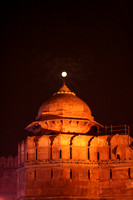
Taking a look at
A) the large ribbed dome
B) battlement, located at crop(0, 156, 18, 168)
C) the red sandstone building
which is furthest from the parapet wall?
battlement, located at crop(0, 156, 18, 168)

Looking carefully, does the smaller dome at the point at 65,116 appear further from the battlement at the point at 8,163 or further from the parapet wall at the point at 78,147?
the battlement at the point at 8,163

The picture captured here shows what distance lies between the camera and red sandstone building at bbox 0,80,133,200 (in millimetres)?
41500

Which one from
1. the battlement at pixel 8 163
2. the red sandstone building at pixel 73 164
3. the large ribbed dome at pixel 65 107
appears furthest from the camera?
the battlement at pixel 8 163

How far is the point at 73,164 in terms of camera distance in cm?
4206

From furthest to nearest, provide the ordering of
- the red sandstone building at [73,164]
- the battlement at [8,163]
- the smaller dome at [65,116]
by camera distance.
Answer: the battlement at [8,163], the smaller dome at [65,116], the red sandstone building at [73,164]

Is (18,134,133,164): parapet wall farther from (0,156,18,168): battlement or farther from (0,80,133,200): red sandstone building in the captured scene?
(0,156,18,168): battlement

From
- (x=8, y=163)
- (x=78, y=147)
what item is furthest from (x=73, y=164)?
(x=8, y=163)

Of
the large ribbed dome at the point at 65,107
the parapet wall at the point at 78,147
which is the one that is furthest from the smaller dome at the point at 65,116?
the parapet wall at the point at 78,147

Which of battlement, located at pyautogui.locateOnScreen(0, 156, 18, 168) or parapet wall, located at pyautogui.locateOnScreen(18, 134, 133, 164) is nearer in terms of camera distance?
parapet wall, located at pyautogui.locateOnScreen(18, 134, 133, 164)

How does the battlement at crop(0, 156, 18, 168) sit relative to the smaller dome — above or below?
below

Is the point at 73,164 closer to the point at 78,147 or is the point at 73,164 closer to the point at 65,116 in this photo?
the point at 78,147

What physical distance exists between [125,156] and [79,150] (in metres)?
3.44

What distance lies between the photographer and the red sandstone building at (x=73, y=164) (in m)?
41.5

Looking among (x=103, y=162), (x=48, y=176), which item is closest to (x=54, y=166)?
(x=48, y=176)
